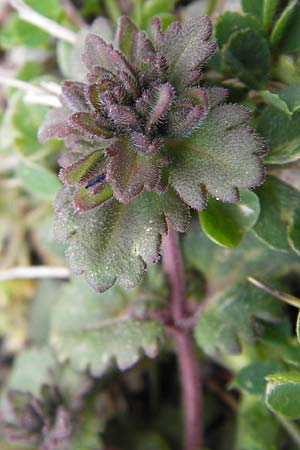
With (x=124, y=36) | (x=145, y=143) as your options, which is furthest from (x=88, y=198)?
(x=124, y=36)

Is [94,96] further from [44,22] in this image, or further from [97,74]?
[44,22]

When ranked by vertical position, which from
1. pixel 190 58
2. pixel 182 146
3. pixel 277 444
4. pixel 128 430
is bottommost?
pixel 128 430

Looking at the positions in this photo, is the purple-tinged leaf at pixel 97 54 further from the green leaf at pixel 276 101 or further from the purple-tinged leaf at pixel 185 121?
the green leaf at pixel 276 101

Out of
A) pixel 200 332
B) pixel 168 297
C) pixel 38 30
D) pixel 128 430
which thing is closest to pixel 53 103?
pixel 38 30

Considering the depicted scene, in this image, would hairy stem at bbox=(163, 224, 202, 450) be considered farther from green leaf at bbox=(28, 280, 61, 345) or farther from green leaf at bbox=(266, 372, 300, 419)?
green leaf at bbox=(28, 280, 61, 345)

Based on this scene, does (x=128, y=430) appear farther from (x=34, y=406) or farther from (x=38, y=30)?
(x=38, y=30)

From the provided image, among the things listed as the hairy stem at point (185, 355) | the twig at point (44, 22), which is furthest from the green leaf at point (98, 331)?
the twig at point (44, 22)

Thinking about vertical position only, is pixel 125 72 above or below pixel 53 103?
above

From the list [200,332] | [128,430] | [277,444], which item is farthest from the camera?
[128,430]
